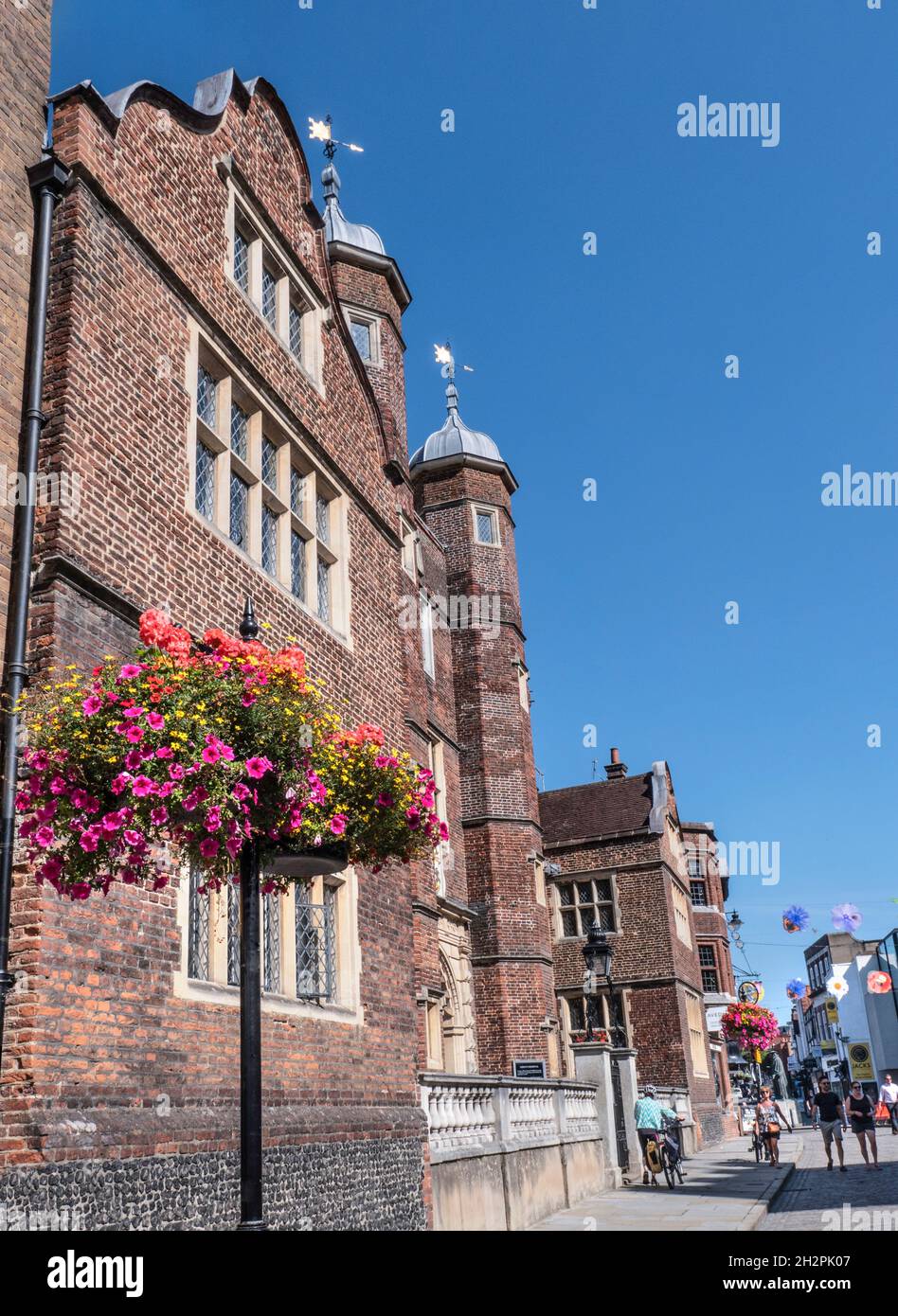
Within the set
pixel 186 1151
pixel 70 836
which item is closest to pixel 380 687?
pixel 186 1151

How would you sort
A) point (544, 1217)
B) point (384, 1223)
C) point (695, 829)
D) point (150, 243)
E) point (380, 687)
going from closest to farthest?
1. point (150, 243)
2. point (384, 1223)
3. point (380, 687)
4. point (544, 1217)
5. point (695, 829)

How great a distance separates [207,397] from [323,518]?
2.78m

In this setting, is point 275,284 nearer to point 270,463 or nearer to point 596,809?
point 270,463

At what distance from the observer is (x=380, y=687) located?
13883 mm

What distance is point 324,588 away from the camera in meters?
13.1

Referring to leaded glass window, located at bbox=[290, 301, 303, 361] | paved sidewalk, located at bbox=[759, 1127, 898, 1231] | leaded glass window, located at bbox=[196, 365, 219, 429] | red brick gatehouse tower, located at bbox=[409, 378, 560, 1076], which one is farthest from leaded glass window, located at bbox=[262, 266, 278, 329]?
red brick gatehouse tower, located at bbox=[409, 378, 560, 1076]

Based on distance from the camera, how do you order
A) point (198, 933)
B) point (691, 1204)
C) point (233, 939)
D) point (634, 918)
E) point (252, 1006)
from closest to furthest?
point (252, 1006), point (198, 933), point (233, 939), point (691, 1204), point (634, 918)

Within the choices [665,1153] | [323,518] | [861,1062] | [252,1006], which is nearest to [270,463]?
[323,518]

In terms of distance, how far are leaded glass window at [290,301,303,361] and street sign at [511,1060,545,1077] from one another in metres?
14.8

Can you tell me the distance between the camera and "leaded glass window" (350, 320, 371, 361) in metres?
19.6

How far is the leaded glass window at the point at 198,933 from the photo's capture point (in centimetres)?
870

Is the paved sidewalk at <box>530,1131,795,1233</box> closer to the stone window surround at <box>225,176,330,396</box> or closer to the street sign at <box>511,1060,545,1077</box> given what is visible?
the street sign at <box>511,1060,545,1077</box>
